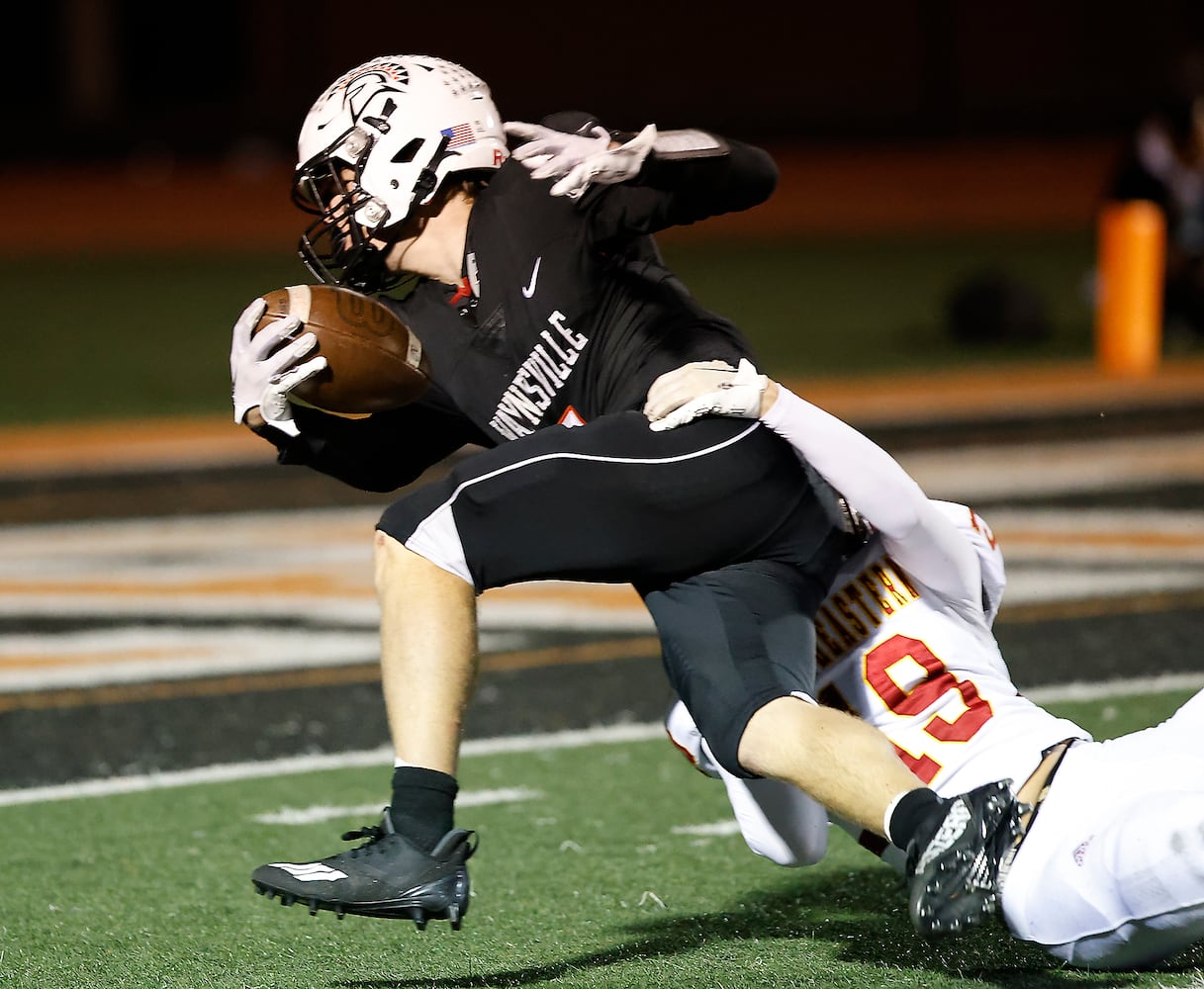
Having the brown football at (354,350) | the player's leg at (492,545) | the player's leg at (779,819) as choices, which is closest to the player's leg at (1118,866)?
the player's leg at (779,819)

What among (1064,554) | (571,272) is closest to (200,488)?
(1064,554)

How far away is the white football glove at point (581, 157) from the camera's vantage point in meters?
3.54

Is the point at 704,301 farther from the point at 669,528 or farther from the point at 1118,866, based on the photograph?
the point at 1118,866

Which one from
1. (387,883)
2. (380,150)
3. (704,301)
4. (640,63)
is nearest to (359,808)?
(387,883)

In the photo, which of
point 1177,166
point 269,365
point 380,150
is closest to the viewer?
point 269,365

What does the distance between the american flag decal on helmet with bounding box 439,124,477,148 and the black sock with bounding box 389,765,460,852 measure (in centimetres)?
129

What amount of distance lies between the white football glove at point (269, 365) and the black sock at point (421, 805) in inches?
30.6

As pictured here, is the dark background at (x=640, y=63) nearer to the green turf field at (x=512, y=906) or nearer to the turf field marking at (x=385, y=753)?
the turf field marking at (x=385, y=753)

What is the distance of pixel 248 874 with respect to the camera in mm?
4320

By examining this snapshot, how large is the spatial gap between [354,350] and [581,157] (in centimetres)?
58

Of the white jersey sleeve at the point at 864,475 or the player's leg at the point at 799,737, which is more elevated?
the white jersey sleeve at the point at 864,475

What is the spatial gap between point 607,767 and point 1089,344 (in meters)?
9.09

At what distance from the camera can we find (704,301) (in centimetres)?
1573

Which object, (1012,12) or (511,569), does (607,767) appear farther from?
(1012,12)
